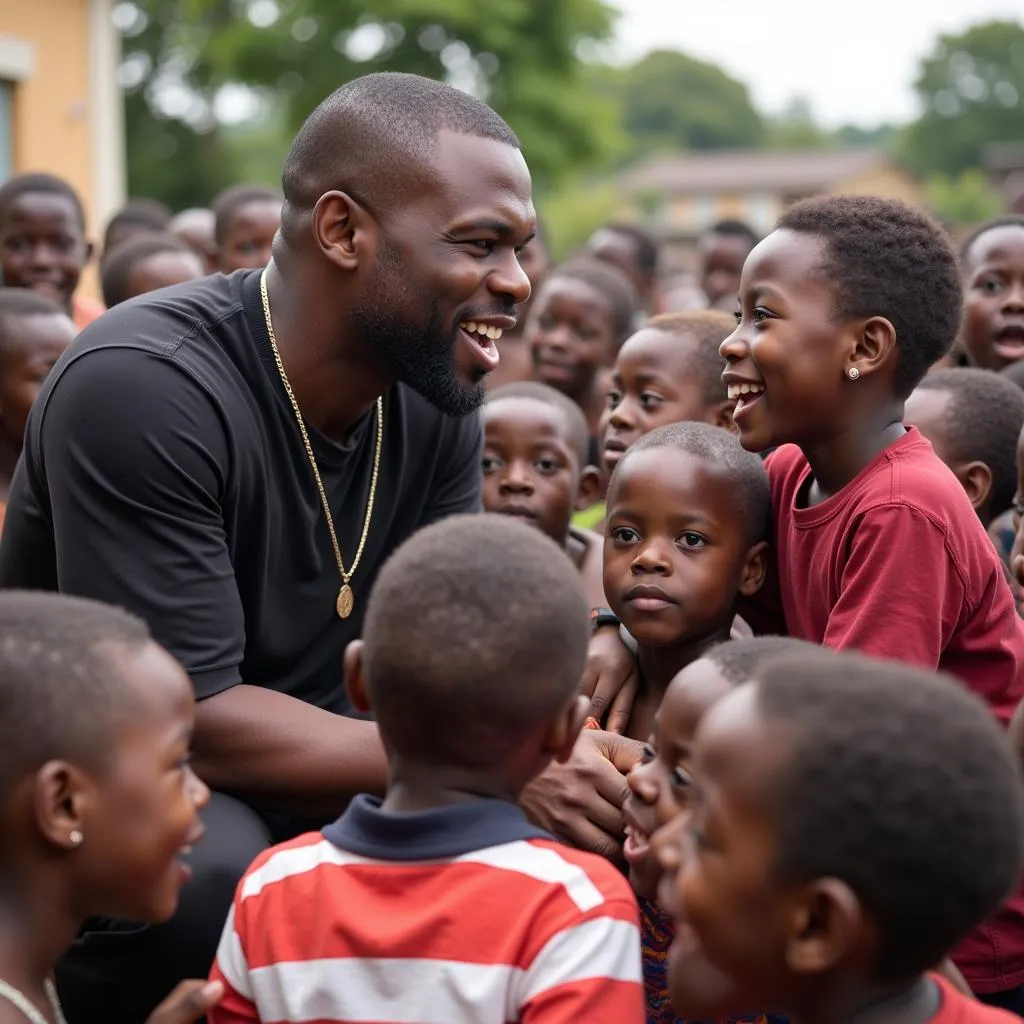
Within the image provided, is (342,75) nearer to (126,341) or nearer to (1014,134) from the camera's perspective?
(126,341)

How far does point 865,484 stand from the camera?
2.88 metres

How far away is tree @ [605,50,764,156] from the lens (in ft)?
262

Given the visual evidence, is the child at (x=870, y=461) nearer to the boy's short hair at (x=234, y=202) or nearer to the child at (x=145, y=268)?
the child at (x=145, y=268)

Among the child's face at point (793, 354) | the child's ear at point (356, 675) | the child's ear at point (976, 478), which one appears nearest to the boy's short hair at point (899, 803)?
the child's ear at point (356, 675)

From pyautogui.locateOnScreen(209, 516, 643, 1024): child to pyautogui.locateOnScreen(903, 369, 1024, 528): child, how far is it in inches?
79.6

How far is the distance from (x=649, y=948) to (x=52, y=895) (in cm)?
115

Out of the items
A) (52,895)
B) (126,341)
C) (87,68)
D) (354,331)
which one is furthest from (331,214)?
(87,68)

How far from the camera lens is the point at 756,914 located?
1.81 meters

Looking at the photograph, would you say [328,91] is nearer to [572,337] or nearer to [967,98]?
[572,337]

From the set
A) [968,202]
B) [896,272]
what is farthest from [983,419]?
[968,202]

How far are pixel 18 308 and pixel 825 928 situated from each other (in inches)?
151

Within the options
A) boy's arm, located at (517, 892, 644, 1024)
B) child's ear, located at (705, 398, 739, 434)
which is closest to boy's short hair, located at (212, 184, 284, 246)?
child's ear, located at (705, 398, 739, 434)

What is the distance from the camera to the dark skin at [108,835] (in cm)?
210

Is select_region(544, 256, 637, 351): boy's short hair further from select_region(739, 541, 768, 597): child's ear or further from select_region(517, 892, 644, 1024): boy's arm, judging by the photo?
select_region(517, 892, 644, 1024): boy's arm
